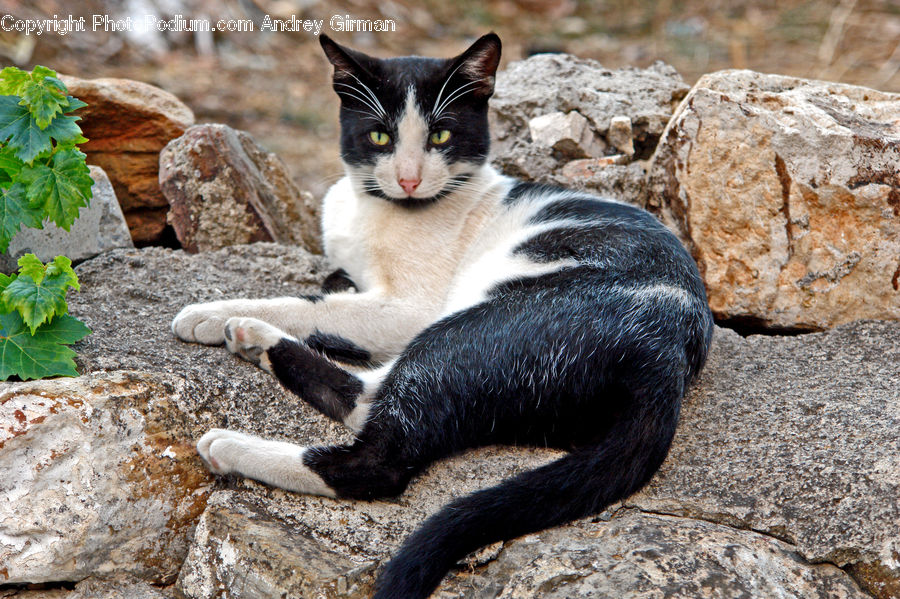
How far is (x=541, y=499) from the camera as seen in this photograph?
2033 mm

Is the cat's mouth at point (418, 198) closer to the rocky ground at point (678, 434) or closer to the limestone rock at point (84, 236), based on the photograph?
the rocky ground at point (678, 434)

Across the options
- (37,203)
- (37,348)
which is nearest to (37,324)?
(37,348)

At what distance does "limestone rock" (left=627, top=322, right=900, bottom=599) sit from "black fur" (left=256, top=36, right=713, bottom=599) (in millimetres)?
171

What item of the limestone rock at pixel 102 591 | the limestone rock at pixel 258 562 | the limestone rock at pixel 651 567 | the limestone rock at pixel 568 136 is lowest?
the limestone rock at pixel 102 591

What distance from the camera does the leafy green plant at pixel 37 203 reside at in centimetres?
225

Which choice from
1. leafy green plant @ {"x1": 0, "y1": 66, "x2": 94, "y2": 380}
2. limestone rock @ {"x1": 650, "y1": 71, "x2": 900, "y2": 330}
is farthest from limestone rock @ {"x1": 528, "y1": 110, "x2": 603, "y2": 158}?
leafy green plant @ {"x1": 0, "y1": 66, "x2": 94, "y2": 380}

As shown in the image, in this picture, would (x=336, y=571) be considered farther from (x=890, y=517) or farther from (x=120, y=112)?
(x=120, y=112)

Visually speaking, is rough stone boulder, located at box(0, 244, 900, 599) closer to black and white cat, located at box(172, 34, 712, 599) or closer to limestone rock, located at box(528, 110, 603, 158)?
black and white cat, located at box(172, 34, 712, 599)

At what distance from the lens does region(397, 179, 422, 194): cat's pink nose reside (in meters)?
2.93

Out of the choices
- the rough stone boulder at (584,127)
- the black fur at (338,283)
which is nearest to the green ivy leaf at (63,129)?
the black fur at (338,283)

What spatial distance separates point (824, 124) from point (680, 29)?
5.47 metres

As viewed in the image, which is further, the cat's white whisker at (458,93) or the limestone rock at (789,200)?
the limestone rock at (789,200)

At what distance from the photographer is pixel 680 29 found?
823 centimetres

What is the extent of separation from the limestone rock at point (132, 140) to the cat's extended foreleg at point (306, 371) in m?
1.55
